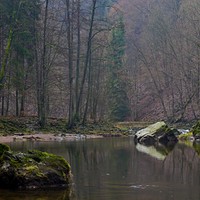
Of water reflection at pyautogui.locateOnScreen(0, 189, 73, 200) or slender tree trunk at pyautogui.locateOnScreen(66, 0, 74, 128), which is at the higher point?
slender tree trunk at pyautogui.locateOnScreen(66, 0, 74, 128)

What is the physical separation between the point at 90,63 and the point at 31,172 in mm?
24616

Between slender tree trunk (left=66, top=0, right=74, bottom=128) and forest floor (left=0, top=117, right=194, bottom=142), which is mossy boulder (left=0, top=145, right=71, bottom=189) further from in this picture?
slender tree trunk (left=66, top=0, right=74, bottom=128)

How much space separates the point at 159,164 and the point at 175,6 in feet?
158

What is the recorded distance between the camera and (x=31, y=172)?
9.13 meters

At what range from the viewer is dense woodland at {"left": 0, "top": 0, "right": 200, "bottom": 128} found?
29.3m

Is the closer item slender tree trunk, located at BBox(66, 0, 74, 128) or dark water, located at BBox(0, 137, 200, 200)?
dark water, located at BBox(0, 137, 200, 200)

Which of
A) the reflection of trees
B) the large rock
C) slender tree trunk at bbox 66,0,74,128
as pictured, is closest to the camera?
the reflection of trees

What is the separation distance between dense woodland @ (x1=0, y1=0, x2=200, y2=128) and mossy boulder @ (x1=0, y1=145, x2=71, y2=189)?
55.3 feet

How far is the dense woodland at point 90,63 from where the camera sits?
29.3 meters

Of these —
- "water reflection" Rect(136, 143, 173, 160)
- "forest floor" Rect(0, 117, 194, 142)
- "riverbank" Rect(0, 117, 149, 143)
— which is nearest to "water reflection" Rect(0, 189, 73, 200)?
"water reflection" Rect(136, 143, 173, 160)

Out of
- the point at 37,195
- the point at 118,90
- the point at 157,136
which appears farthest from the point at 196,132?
the point at 118,90

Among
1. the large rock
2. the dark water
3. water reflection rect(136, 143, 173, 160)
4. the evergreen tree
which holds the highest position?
the evergreen tree

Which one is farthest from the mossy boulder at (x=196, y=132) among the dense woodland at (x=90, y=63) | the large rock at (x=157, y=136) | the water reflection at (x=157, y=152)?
the dense woodland at (x=90, y=63)

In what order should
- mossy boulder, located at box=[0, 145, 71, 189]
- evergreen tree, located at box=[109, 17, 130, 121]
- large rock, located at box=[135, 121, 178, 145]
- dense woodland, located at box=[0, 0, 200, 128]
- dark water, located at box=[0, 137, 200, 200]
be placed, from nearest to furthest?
dark water, located at box=[0, 137, 200, 200] < mossy boulder, located at box=[0, 145, 71, 189] < large rock, located at box=[135, 121, 178, 145] < dense woodland, located at box=[0, 0, 200, 128] < evergreen tree, located at box=[109, 17, 130, 121]
